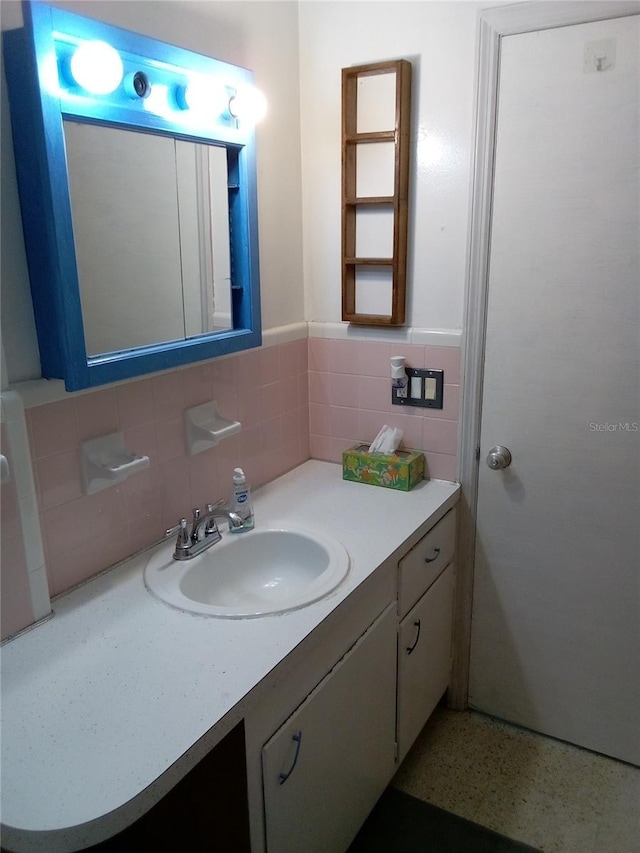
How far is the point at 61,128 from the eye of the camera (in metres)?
1.16

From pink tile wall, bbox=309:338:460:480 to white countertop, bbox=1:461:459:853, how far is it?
1.60ft

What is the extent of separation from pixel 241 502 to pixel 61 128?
906 millimetres

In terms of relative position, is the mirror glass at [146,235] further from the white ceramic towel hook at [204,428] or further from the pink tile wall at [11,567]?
the pink tile wall at [11,567]

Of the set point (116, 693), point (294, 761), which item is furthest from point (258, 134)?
point (294, 761)

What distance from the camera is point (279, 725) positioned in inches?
48.8

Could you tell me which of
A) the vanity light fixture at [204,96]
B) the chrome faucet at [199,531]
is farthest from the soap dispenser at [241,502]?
the vanity light fixture at [204,96]

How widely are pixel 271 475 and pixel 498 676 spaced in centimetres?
94

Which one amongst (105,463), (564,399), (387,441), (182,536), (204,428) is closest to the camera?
(105,463)

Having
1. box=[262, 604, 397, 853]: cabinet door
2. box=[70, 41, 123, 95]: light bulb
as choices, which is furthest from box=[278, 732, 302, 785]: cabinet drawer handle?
box=[70, 41, 123, 95]: light bulb

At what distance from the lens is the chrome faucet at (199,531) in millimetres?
1525

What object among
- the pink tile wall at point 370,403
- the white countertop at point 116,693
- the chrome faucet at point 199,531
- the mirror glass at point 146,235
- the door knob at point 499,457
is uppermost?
the mirror glass at point 146,235

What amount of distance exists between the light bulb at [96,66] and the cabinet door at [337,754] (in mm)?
1220

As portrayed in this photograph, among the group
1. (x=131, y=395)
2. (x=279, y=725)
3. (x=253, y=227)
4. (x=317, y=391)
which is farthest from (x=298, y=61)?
(x=279, y=725)

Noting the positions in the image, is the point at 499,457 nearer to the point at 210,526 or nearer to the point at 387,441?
the point at 387,441
